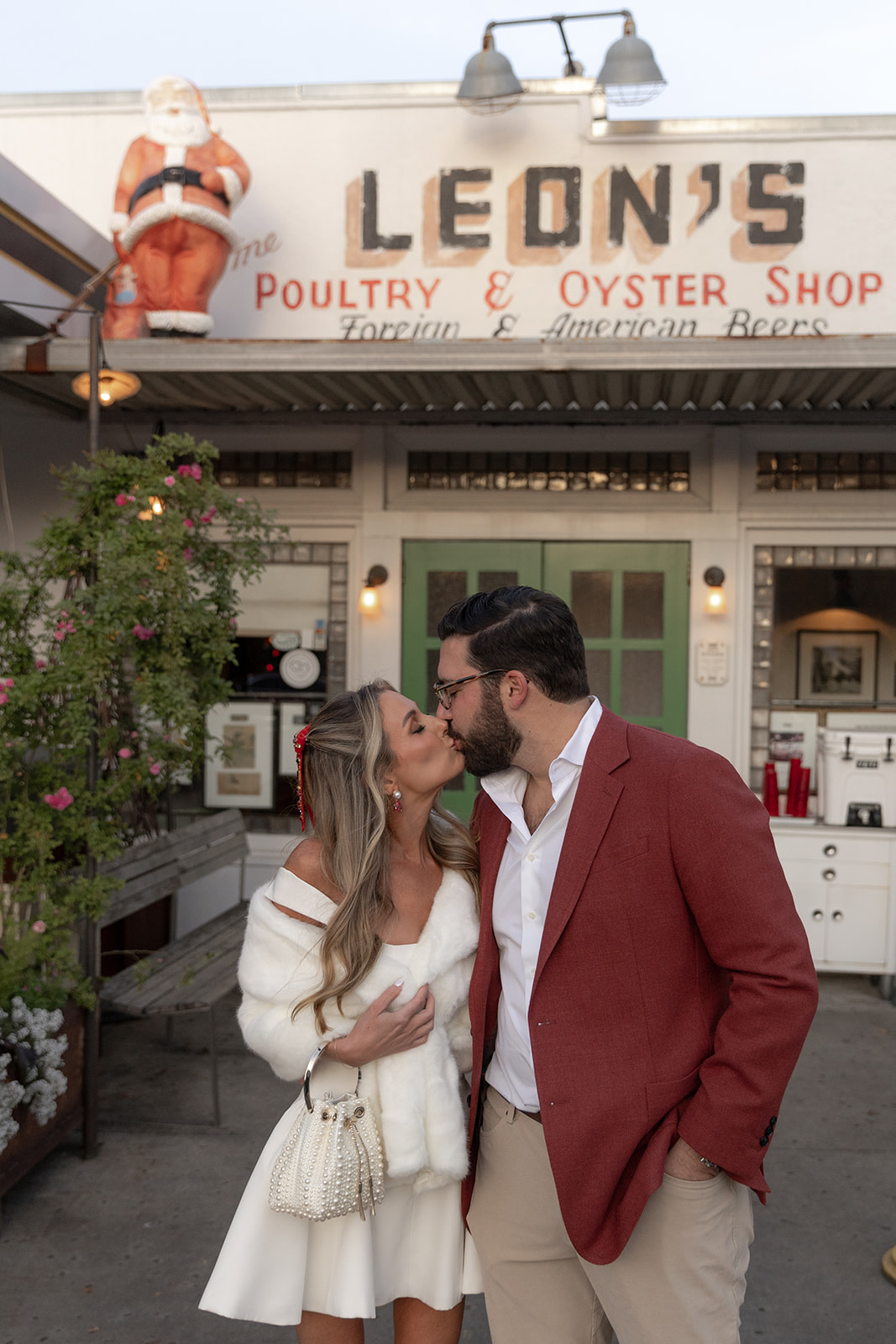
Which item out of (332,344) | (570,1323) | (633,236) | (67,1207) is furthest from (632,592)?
(570,1323)

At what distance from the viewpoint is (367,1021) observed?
7.11 ft

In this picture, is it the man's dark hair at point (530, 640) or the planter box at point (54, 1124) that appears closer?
the man's dark hair at point (530, 640)

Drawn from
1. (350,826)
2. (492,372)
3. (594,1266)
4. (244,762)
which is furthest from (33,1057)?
(492,372)

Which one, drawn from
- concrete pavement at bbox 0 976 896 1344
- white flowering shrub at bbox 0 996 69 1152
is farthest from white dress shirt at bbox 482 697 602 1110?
white flowering shrub at bbox 0 996 69 1152

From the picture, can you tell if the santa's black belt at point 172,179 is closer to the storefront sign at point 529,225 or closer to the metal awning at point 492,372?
the storefront sign at point 529,225

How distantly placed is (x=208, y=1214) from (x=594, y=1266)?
7.39ft

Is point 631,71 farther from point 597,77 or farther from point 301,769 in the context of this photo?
point 301,769

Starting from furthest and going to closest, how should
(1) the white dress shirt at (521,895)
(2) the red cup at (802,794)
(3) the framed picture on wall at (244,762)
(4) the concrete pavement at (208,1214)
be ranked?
(3) the framed picture on wall at (244,762)
(2) the red cup at (802,794)
(4) the concrete pavement at (208,1214)
(1) the white dress shirt at (521,895)

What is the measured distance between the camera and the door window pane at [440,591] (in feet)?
22.5

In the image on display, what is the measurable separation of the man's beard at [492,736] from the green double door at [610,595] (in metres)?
4.63

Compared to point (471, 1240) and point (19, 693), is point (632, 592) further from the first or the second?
point (471, 1240)

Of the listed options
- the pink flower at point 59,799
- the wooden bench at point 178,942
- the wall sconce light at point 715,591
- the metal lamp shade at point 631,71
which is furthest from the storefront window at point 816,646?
the pink flower at point 59,799

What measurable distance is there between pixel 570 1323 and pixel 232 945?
11.0ft

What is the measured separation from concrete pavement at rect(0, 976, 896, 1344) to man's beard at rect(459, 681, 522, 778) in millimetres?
2119
